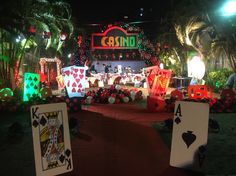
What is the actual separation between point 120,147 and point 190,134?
2.26 meters

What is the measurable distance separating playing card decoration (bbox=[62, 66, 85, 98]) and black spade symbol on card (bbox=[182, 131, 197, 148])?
8310 mm

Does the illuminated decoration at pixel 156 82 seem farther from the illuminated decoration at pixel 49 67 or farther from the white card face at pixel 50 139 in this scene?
the illuminated decoration at pixel 49 67

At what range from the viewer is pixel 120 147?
7574 mm

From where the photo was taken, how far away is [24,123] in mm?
10539

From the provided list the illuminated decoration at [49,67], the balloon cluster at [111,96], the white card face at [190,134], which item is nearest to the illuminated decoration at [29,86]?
the balloon cluster at [111,96]

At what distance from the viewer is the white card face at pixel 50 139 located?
513cm

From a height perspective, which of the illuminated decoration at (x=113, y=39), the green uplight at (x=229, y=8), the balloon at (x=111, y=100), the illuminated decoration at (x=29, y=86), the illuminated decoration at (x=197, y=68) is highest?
the green uplight at (x=229, y=8)

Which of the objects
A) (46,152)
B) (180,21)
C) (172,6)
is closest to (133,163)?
(46,152)

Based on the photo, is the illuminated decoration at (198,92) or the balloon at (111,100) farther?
the balloon at (111,100)

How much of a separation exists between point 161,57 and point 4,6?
18.7 metres

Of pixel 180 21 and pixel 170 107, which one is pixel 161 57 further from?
pixel 170 107

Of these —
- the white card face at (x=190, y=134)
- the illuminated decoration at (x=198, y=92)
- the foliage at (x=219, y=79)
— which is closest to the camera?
the white card face at (x=190, y=134)

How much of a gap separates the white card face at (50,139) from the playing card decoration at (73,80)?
8071 mm

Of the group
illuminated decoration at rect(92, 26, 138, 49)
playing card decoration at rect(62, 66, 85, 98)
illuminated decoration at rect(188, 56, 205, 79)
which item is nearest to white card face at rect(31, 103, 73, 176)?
playing card decoration at rect(62, 66, 85, 98)
